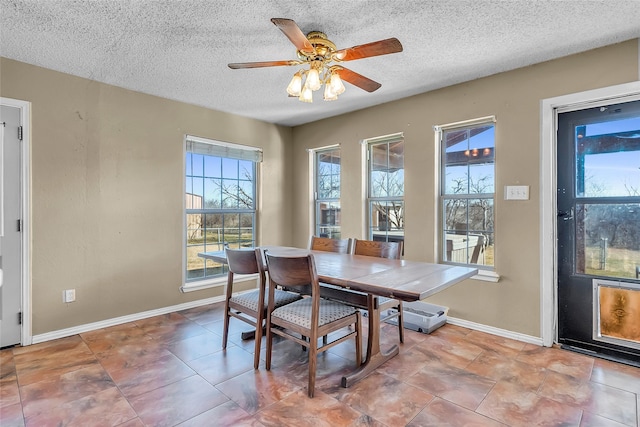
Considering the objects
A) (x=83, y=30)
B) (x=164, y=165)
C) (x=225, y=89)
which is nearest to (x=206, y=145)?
(x=164, y=165)

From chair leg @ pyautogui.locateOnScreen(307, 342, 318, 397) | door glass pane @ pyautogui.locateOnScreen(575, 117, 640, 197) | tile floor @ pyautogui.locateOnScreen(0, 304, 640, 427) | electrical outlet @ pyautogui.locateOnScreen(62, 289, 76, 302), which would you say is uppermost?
door glass pane @ pyautogui.locateOnScreen(575, 117, 640, 197)

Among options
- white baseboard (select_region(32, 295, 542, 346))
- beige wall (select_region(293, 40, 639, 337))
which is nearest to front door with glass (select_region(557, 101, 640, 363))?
beige wall (select_region(293, 40, 639, 337))

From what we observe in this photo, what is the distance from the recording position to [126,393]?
2.08m

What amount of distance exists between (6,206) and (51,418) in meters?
1.88

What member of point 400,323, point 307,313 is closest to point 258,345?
point 307,313

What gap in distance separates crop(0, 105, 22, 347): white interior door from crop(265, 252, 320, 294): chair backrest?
235 centimetres

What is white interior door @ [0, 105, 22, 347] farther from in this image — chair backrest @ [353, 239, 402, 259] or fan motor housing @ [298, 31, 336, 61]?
chair backrest @ [353, 239, 402, 259]

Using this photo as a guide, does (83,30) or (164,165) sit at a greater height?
(83,30)

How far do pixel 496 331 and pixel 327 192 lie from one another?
2.63 m

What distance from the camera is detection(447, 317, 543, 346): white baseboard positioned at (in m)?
2.84

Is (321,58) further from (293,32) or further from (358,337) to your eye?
(358,337)

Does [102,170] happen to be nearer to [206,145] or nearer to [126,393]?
[206,145]

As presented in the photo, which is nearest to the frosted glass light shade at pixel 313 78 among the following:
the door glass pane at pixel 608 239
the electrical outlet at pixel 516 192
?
the electrical outlet at pixel 516 192

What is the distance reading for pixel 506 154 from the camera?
3.00m
